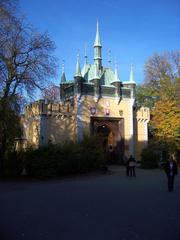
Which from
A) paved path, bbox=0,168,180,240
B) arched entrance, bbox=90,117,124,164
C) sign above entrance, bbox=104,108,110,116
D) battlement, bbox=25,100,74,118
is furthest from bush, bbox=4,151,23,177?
sign above entrance, bbox=104,108,110,116

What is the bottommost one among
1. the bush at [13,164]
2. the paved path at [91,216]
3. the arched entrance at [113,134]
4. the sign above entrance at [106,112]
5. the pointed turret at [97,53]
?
the paved path at [91,216]

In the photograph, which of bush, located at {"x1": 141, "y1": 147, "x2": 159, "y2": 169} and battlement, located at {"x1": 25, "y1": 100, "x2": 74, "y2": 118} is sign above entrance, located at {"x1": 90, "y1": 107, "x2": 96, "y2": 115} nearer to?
battlement, located at {"x1": 25, "y1": 100, "x2": 74, "y2": 118}

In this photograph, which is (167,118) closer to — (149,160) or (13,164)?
(149,160)

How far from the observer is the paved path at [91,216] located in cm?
729

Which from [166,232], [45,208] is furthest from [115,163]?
[166,232]

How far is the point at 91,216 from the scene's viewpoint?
9266 millimetres

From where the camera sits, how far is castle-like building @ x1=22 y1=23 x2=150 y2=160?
34.1 metres

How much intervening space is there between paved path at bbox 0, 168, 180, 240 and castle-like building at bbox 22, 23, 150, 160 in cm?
2040

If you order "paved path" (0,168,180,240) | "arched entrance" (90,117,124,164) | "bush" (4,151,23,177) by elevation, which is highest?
"arched entrance" (90,117,124,164)

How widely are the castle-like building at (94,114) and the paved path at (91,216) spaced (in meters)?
20.4

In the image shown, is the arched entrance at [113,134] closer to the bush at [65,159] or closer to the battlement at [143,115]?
the battlement at [143,115]

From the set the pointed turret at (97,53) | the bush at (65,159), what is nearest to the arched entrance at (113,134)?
the pointed turret at (97,53)

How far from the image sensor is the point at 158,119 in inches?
1375

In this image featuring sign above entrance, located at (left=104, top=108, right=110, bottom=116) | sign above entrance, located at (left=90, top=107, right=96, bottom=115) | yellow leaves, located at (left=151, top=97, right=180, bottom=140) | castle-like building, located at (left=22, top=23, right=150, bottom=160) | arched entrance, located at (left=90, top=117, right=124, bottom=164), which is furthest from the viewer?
arched entrance, located at (left=90, top=117, right=124, bottom=164)
